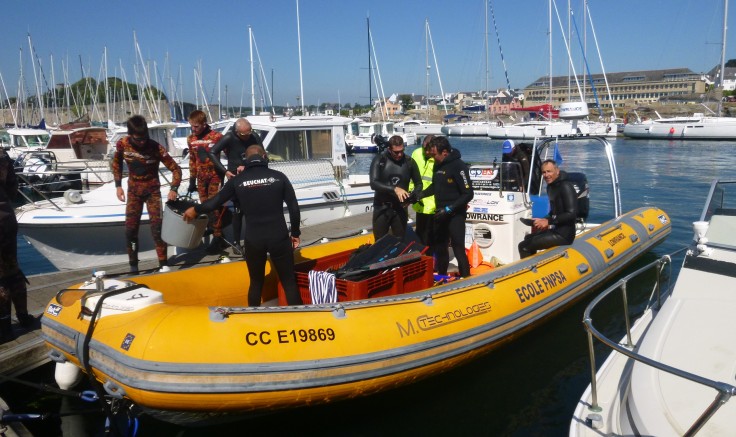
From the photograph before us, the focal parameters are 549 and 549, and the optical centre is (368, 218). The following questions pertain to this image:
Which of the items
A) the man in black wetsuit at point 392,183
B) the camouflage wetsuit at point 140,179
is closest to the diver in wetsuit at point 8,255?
the camouflage wetsuit at point 140,179

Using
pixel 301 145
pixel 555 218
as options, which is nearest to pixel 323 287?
pixel 555 218

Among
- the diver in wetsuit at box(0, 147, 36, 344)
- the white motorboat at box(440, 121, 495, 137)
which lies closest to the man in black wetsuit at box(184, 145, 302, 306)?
the diver in wetsuit at box(0, 147, 36, 344)

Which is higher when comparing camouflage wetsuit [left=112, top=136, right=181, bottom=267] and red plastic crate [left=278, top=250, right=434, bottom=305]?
camouflage wetsuit [left=112, top=136, right=181, bottom=267]

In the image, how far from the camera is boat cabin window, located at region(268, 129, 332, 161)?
9.55 m

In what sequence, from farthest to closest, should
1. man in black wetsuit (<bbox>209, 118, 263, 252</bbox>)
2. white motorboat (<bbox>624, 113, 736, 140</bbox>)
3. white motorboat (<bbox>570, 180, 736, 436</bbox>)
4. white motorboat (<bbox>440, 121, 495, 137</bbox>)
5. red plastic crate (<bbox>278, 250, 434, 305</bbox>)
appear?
white motorboat (<bbox>440, 121, 495, 137</bbox>) < white motorboat (<bbox>624, 113, 736, 140</bbox>) < man in black wetsuit (<bbox>209, 118, 263, 252</bbox>) < red plastic crate (<bbox>278, 250, 434, 305</bbox>) < white motorboat (<bbox>570, 180, 736, 436</bbox>)

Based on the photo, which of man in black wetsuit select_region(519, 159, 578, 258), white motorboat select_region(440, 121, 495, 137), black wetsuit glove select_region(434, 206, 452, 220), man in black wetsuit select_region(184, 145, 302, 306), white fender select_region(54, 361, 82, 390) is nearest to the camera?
man in black wetsuit select_region(184, 145, 302, 306)

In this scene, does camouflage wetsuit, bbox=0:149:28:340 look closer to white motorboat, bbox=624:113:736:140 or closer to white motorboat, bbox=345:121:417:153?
white motorboat, bbox=345:121:417:153

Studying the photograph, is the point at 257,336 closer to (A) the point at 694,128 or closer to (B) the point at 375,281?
(B) the point at 375,281

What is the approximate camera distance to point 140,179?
19.6 feet

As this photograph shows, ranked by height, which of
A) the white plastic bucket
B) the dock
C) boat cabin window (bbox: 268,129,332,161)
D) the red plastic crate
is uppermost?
boat cabin window (bbox: 268,129,332,161)

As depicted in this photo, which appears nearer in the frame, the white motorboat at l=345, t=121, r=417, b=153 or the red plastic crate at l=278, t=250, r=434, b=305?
the red plastic crate at l=278, t=250, r=434, b=305

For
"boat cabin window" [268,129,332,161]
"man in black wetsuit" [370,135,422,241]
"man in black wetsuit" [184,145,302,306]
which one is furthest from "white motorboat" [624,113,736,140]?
"man in black wetsuit" [184,145,302,306]

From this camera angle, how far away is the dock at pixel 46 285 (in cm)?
441

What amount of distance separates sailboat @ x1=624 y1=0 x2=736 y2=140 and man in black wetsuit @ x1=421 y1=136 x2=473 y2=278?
4451 centimetres
